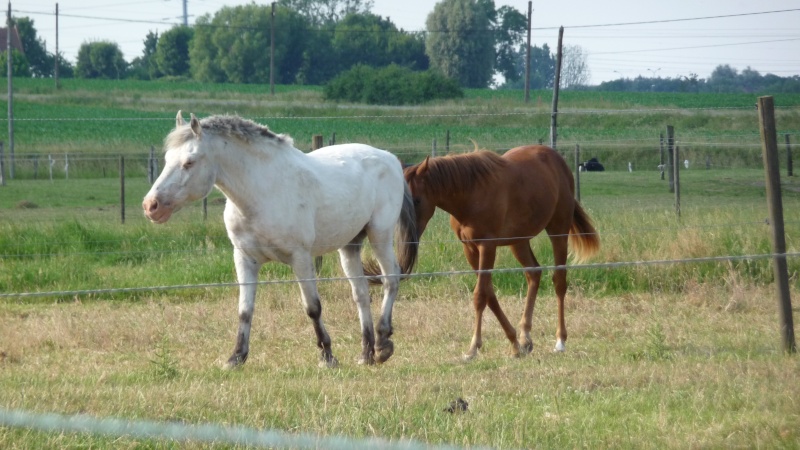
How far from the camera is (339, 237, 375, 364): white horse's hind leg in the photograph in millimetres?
7863

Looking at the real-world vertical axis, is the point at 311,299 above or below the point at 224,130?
below

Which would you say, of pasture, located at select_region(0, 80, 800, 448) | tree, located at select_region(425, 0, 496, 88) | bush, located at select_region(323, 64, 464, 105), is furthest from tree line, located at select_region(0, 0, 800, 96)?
pasture, located at select_region(0, 80, 800, 448)

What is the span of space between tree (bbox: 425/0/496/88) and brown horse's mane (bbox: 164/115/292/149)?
62.9 m

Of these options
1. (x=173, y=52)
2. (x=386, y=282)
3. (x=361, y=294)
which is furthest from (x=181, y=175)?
(x=173, y=52)

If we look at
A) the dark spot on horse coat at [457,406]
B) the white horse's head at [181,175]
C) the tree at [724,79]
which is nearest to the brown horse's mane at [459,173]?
the white horse's head at [181,175]

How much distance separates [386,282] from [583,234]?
94.5 inches

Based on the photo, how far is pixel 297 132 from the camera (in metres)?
43.0

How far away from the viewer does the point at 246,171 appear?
288 inches

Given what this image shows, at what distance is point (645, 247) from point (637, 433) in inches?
273

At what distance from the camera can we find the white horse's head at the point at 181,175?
6828mm

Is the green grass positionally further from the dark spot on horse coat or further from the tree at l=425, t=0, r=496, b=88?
the dark spot on horse coat

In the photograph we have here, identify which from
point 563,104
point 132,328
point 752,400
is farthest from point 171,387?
point 563,104

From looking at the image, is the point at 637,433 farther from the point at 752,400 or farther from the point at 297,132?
the point at 297,132

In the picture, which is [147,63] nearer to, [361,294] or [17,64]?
[17,64]
